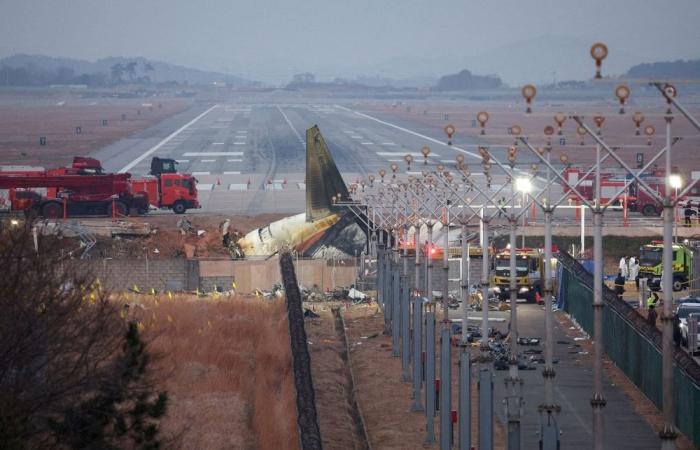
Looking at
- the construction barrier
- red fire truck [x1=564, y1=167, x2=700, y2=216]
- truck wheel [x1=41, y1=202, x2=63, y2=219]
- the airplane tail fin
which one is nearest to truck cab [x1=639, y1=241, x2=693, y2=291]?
the construction barrier

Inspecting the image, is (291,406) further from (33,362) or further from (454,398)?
(33,362)

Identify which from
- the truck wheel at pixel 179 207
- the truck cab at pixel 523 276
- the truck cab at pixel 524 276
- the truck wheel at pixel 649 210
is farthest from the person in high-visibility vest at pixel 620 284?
the truck wheel at pixel 179 207

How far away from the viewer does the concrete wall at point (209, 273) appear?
5559 cm

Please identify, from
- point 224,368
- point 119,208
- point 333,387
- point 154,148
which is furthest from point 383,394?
point 154,148

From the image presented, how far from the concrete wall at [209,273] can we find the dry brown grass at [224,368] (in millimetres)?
3591

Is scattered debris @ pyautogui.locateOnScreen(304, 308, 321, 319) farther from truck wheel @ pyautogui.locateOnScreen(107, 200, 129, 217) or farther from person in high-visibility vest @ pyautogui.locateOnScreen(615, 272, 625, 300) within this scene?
truck wheel @ pyautogui.locateOnScreen(107, 200, 129, 217)

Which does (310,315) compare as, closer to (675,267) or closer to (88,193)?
(675,267)

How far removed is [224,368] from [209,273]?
1964 centimetres

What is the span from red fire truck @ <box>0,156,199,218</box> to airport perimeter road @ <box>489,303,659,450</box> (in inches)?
1583

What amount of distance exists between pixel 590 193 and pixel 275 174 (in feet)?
102

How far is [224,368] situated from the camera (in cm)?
3694

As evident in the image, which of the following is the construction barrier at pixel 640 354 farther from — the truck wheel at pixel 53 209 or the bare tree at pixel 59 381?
the truck wheel at pixel 53 209

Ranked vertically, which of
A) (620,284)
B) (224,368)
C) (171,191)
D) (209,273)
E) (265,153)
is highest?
(171,191)

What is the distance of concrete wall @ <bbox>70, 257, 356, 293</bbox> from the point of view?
5559 cm
